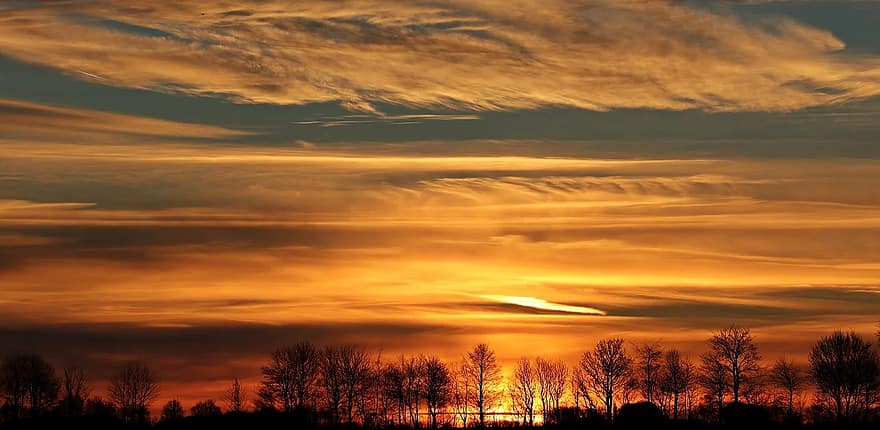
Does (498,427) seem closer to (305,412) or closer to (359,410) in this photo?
(305,412)

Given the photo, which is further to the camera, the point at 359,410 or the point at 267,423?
the point at 359,410

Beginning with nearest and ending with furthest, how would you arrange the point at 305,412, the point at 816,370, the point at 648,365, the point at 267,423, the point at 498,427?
the point at 267,423
the point at 498,427
the point at 305,412
the point at 816,370
the point at 648,365

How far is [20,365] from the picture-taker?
624 ft

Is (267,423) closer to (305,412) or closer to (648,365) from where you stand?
(305,412)

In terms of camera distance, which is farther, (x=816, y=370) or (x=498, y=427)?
(x=816, y=370)

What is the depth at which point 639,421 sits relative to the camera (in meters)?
124

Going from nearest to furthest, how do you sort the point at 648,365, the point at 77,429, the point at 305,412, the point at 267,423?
the point at 77,429, the point at 267,423, the point at 305,412, the point at 648,365

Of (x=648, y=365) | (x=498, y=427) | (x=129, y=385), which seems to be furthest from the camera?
(x=129, y=385)

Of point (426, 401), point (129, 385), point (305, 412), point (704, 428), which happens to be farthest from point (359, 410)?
point (704, 428)

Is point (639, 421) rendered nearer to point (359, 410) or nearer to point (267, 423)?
point (267, 423)

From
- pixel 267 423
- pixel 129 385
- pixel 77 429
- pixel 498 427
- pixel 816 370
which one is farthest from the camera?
pixel 129 385

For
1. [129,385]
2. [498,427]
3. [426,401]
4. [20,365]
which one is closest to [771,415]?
[498,427]

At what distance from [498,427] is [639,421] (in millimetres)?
18636

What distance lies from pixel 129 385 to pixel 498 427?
82743mm
